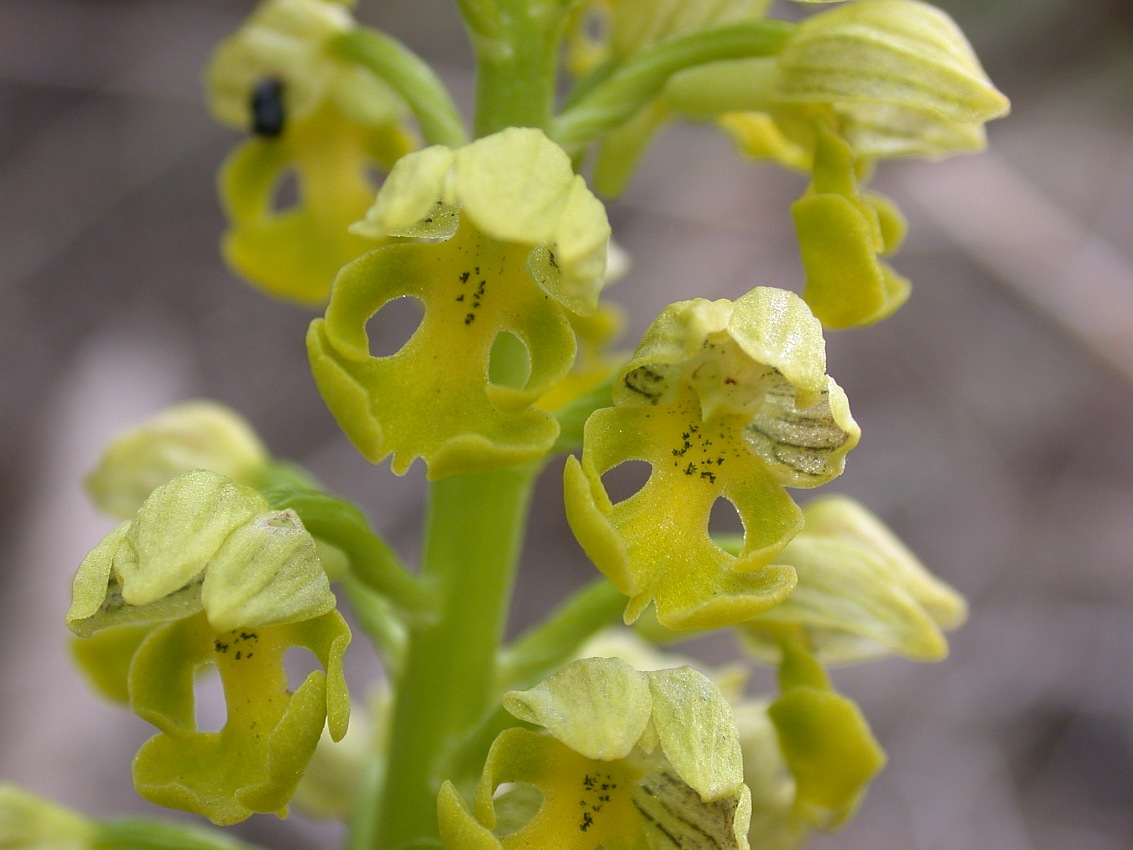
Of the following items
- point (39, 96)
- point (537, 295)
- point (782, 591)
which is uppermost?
point (537, 295)

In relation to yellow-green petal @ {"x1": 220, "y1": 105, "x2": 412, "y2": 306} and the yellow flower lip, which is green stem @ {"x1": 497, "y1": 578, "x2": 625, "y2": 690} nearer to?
the yellow flower lip

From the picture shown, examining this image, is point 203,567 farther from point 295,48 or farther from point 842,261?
point 295,48

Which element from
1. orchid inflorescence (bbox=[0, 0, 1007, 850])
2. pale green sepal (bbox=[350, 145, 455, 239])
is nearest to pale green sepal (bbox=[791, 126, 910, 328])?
orchid inflorescence (bbox=[0, 0, 1007, 850])

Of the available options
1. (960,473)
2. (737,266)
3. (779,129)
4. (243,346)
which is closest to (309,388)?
(243,346)

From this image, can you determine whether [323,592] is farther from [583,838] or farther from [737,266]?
[737,266]

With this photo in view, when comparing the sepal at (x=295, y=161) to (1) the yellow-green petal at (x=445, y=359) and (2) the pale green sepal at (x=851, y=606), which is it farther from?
(2) the pale green sepal at (x=851, y=606)

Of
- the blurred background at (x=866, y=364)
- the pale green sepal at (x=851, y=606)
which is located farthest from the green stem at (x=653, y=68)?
the blurred background at (x=866, y=364)
